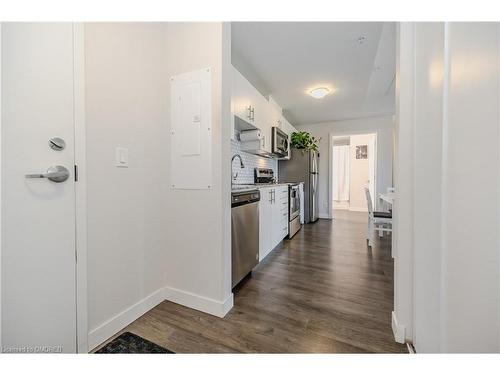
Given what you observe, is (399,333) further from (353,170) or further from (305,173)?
(353,170)

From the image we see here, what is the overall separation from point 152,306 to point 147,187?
0.87m

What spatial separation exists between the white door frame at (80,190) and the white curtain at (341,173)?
23.7ft

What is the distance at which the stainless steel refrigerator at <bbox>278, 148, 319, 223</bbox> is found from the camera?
448 cm

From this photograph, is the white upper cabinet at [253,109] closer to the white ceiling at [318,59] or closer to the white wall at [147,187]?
the white ceiling at [318,59]

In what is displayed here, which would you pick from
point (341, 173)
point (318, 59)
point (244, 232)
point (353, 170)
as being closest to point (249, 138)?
point (318, 59)

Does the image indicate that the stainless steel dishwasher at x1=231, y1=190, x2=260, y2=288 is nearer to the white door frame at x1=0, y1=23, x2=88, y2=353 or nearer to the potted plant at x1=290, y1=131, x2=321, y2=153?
the white door frame at x1=0, y1=23, x2=88, y2=353

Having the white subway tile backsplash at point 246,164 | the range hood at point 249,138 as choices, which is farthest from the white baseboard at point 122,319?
the range hood at point 249,138

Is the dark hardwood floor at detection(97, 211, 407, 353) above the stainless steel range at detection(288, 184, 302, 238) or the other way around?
the other way around

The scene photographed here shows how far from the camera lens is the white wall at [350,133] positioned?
500cm

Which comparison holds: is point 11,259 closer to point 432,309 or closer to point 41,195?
point 41,195

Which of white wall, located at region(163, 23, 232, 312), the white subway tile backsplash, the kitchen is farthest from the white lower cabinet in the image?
white wall, located at region(163, 23, 232, 312)

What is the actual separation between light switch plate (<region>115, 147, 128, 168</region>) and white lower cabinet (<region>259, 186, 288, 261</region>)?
4.52 feet

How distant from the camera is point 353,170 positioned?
680 cm
